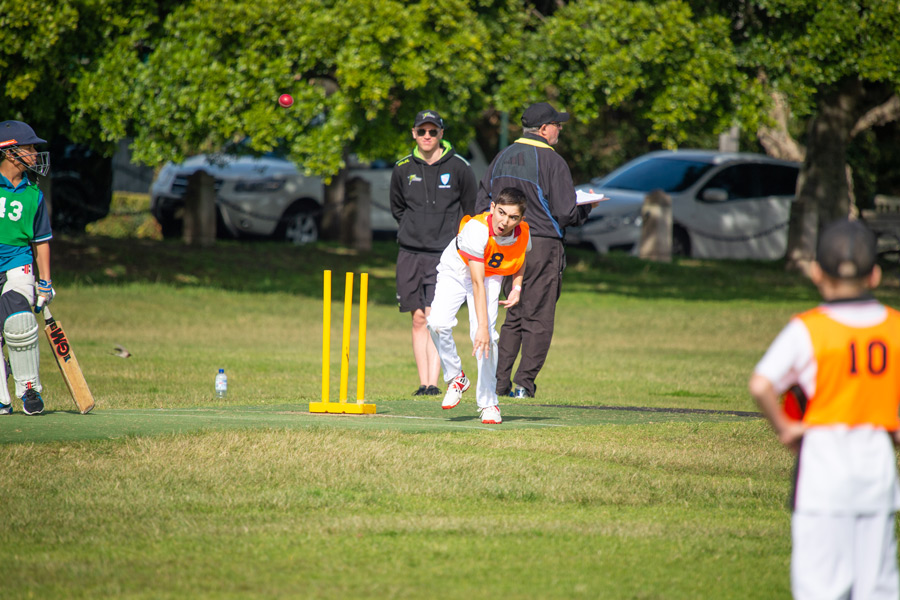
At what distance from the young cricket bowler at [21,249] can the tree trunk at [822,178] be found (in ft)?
56.8

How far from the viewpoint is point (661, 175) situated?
2442cm

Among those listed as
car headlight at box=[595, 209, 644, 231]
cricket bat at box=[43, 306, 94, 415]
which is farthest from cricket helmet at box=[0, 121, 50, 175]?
car headlight at box=[595, 209, 644, 231]

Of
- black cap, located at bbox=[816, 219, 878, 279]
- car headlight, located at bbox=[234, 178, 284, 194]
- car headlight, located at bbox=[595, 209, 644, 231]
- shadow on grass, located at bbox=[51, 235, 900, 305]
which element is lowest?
shadow on grass, located at bbox=[51, 235, 900, 305]

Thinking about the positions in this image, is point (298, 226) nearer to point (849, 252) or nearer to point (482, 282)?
point (482, 282)

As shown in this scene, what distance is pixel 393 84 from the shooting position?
16938mm

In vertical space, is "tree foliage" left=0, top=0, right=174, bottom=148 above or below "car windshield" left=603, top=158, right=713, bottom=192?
above

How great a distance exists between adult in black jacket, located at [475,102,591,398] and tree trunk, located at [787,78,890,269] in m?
14.1

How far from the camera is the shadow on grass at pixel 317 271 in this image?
18828 millimetres

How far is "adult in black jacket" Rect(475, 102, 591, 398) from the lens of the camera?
9.10 metres

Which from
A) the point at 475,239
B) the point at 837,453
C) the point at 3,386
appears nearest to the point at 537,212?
the point at 475,239

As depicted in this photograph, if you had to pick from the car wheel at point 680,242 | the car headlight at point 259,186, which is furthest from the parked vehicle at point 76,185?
the car wheel at point 680,242

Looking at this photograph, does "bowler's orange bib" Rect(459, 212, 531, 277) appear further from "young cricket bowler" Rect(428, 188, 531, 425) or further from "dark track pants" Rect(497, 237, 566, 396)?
"dark track pants" Rect(497, 237, 566, 396)

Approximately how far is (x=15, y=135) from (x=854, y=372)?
5.66 meters

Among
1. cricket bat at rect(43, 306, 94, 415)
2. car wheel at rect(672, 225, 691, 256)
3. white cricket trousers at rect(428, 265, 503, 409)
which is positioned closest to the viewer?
cricket bat at rect(43, 306, 94, 415)
